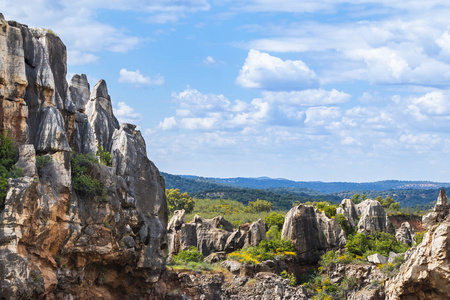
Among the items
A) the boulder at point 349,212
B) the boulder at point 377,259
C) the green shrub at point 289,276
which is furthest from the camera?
the boulder at point 349,212

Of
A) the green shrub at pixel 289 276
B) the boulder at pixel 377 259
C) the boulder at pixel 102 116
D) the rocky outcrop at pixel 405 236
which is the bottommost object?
the green shrub at pixel 289 276

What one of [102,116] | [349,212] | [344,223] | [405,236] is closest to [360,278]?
[344,223]

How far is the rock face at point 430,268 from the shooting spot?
1515 inches

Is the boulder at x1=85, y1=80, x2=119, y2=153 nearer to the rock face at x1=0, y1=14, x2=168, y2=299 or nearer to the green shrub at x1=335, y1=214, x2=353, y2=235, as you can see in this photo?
the rock face at x1=0, y1=14, x2=168, y2=299

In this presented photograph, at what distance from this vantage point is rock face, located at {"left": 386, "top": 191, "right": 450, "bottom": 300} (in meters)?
38.5

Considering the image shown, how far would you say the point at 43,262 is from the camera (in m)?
25.3

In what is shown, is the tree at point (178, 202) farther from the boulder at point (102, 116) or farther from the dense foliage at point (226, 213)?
the boulder at point (102, 116)

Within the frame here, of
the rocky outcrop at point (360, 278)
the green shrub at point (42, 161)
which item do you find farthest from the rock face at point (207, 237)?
the green shrub at point (42, 161)

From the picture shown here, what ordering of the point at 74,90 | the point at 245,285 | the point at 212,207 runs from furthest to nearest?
the point at 212,207, the point at 245,285, the point at 74,90

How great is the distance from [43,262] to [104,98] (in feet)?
49.5

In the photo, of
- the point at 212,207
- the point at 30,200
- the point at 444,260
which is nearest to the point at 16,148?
the point at 30,200

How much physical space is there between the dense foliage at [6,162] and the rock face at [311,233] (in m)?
38.6

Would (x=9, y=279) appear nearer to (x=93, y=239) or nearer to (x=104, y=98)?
(x=93, y=239)

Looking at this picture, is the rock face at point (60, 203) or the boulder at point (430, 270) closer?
the rock face at point (60, 203)
